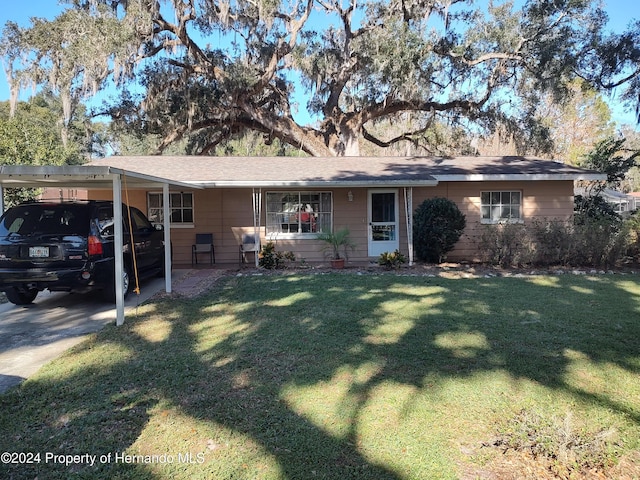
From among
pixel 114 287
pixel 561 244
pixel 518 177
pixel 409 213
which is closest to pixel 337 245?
pixel 409 213

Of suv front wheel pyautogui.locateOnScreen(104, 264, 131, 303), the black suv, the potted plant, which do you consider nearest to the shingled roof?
the potted plant

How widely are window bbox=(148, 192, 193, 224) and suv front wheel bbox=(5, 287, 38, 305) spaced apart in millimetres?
5343

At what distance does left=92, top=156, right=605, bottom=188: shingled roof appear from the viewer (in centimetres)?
1104

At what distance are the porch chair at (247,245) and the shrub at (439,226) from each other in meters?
4.32

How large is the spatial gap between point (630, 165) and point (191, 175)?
50.3 ft

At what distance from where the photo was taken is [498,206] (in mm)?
12195

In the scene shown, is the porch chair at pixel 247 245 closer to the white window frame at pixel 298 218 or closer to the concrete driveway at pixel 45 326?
the white window frame at pixel 298 218

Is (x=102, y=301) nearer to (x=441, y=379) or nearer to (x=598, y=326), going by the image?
(x=441, y=379)

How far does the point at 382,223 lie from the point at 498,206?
3426 mm

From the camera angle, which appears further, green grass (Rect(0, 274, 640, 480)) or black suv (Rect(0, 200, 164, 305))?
black suv (Rect(0, 200, 164, 305))

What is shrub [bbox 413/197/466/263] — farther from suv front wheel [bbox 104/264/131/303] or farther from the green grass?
suv front wheel [bbox 104/264/131/303]

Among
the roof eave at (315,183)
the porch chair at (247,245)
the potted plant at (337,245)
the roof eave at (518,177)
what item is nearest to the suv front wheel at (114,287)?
the roof eave at (315,183)

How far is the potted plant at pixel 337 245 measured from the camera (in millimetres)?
10781

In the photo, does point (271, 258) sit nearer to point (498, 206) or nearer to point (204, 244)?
point (204, 244)
